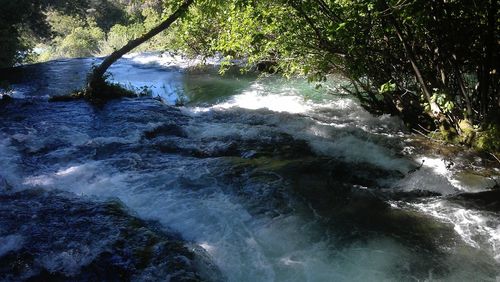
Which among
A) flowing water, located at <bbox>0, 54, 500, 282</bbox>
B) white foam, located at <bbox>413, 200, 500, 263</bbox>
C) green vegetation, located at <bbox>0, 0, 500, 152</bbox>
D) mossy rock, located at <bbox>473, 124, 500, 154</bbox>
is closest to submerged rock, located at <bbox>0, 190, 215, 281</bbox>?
flowing water, located at <bbox>0, 54, 500, 282</bbox>

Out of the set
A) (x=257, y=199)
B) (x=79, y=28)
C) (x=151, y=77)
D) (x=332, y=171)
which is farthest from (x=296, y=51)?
(x=79, y=28)

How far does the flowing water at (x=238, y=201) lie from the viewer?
4.83 m

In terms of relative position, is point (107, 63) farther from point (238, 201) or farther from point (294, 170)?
point (238, 201)

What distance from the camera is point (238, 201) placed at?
6387 mm

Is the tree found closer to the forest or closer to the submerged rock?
the forest

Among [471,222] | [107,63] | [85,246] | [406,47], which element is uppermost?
[406,47]

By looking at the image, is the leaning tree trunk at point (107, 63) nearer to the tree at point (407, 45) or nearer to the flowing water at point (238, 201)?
the flowing water at point (238, 201)

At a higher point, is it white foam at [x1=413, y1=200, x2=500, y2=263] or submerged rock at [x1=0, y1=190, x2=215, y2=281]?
white foam at [x1=413, y1=200, x2=500, y2=263]

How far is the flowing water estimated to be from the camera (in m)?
4.83

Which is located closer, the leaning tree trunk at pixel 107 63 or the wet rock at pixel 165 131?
the wet rock at pixel 165 131

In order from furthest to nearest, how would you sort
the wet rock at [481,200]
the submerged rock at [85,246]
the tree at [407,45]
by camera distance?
the tree at [407,45], the wet rock at [481,200], the submerged rock at [85,246]

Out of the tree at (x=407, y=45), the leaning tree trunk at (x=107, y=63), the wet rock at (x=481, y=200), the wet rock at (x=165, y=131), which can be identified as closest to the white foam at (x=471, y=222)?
the wet rock at (x=481, y=200)

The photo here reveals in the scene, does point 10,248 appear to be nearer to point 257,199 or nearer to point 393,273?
point 257,199

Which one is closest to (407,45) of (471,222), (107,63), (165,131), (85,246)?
(471,222)
